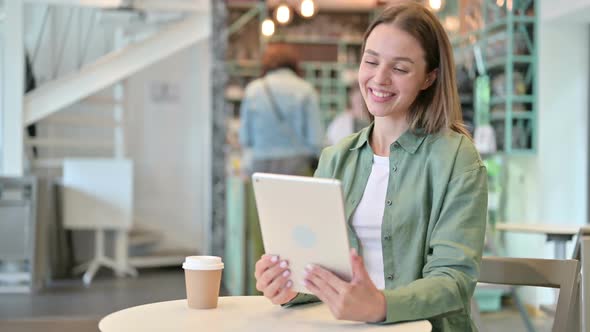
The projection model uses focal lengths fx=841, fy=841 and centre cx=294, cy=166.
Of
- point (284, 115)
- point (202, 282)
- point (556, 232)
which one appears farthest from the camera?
point (284, 115)

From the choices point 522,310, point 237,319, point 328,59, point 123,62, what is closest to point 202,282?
point 237,319

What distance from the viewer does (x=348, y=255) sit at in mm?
1470

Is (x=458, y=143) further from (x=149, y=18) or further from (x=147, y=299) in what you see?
(x=149, y=18)

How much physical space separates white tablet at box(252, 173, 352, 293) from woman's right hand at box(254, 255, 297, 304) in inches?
0.6

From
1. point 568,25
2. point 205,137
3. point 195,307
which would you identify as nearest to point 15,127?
point 205,137

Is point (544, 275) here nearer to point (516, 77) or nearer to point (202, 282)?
point (202, 282)

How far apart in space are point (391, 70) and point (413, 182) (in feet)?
0.81

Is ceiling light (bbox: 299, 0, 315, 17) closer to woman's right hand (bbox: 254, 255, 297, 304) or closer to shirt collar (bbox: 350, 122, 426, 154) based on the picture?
shirt collar (bbox: 350, 122, 426, 154)

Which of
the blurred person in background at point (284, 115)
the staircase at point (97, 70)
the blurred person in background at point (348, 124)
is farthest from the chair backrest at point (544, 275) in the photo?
the staircase at point (97, 70)

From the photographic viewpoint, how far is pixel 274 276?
5.31 ft

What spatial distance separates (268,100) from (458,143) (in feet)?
13.3

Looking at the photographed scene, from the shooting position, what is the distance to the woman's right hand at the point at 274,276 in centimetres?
160

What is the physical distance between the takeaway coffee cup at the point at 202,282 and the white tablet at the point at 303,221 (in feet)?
0.63

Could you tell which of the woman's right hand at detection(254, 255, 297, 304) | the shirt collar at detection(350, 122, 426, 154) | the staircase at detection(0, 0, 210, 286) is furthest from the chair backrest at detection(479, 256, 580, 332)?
the staircase at detection(0, 0, 210, 286)
